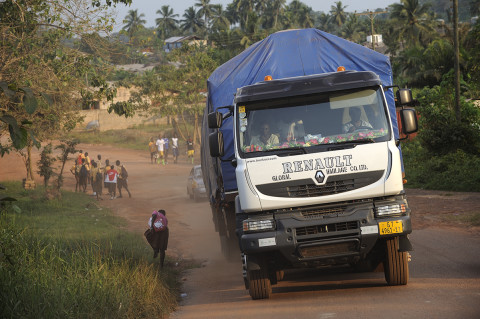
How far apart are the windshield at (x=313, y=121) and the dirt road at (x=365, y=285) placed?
207cm

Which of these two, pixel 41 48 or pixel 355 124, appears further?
pixel 41 48

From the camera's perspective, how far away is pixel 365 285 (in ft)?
31.6

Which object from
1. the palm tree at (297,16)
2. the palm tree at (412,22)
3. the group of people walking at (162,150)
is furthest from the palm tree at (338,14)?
the group of people walking at (162,150)

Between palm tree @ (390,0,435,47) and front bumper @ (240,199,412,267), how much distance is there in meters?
58.7

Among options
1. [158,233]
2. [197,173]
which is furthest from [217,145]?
[197,173]

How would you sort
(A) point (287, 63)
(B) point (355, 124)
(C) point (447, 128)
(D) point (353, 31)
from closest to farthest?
1. (B) point (355, 124)
2. (A) point (287, 63)
3. (C) point (447, 128)
4. (D) point (353, 31)

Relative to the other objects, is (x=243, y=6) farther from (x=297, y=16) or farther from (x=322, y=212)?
(x=322, y=212)

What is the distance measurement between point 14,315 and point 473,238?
352 inches

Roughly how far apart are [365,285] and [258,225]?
2059 mm

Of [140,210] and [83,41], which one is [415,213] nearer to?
[83,41]

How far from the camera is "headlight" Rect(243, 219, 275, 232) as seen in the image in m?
8.66

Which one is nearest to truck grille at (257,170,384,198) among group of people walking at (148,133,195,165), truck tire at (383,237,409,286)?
truck tire at (383,237,409,286)

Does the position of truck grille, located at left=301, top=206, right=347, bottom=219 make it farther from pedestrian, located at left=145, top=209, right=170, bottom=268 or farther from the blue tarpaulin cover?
pedestrian, located at left=145, top=209, right=170, bottom=268

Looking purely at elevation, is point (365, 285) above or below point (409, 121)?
below
